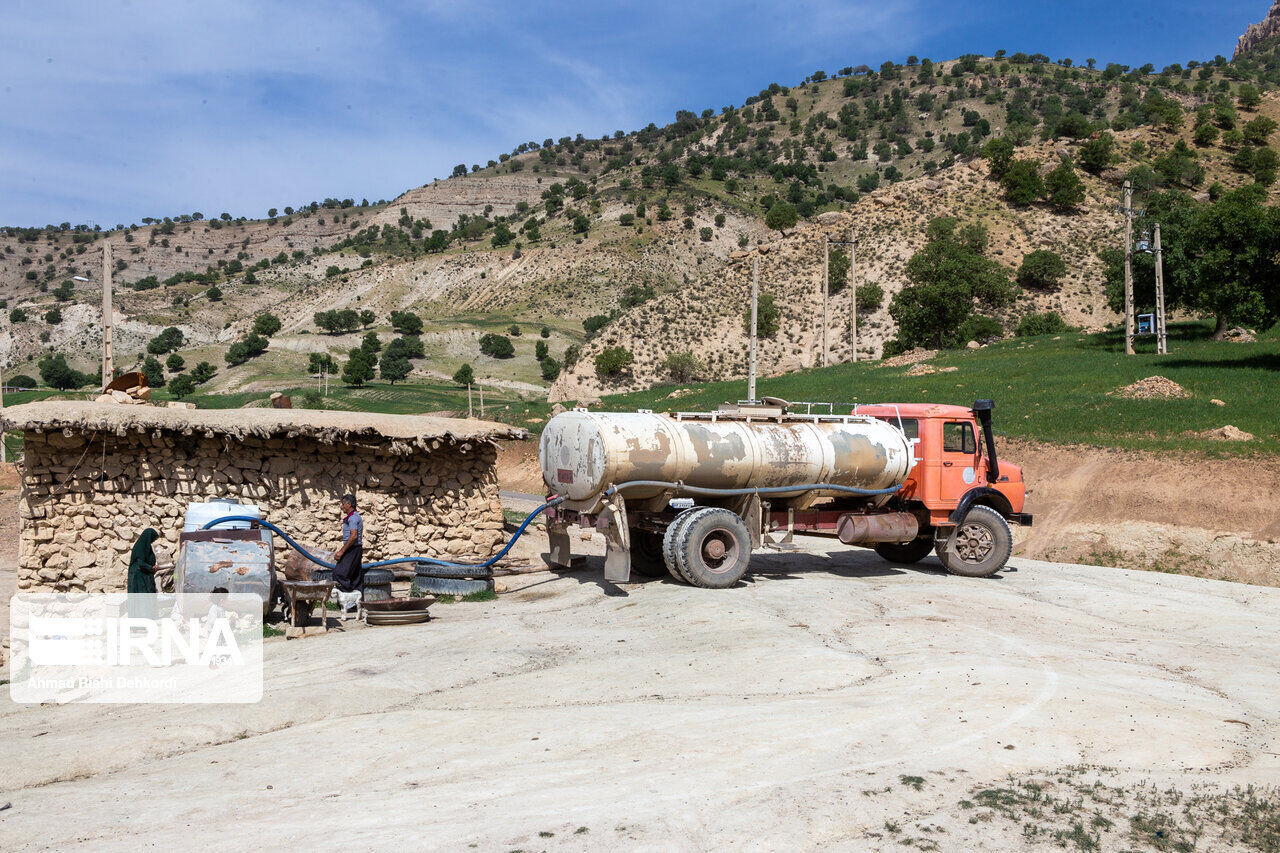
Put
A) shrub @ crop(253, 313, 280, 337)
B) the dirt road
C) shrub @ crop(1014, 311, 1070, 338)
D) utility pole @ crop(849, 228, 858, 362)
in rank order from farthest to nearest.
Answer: shrub @ crop(253, 313, 280, 337) < shrub @ crop(1014, 311, 1070, 338) < utility pole @ crop(849, 228, 858, 362) < the dirt road

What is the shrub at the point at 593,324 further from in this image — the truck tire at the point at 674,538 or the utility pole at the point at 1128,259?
the truck tire at the point at 674,538

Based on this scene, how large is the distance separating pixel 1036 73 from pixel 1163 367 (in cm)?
14004

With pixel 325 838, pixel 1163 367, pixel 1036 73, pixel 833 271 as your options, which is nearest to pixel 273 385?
pixel 833 271

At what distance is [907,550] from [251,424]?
43.5ft

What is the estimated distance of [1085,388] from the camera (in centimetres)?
3728

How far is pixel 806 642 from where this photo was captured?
1189 centimetres

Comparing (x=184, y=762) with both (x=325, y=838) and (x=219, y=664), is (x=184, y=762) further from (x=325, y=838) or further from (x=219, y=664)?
(x=219, y=664)

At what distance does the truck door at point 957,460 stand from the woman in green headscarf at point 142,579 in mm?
13428

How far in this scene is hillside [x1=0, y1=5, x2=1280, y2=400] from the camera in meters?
84.8

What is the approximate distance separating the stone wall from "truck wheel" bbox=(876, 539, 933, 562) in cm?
834

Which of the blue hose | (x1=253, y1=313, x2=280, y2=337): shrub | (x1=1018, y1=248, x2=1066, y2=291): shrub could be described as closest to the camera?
the blue hose

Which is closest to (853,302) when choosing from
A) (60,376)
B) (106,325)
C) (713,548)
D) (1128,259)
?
(1128,259)

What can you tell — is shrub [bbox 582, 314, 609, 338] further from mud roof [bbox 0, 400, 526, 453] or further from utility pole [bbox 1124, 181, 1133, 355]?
mud roof [bbox 0, 400, 526, 453]

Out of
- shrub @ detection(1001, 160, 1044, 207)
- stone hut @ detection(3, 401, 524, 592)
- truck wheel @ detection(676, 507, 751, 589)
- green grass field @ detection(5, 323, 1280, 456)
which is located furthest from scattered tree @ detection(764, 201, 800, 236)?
truck wheel @ detection(676, 507, 751, 589)
